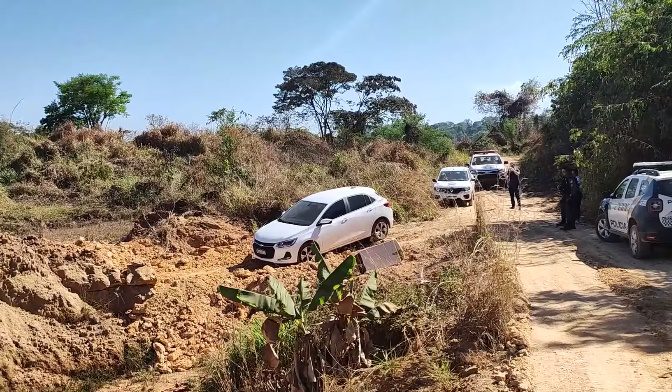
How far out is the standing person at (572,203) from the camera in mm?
14398

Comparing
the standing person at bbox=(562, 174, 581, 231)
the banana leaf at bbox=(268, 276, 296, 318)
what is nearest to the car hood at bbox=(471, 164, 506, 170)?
the standing person at bbox=(562, 174, 581, 231)

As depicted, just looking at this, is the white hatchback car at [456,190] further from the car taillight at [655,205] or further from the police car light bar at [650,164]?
the car taillight at [655,205]

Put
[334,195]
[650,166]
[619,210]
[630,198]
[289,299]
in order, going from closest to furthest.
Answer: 1. [289,299]
2. [630,198]
3. [619,210]
4. [650,166]
5. [334,195]

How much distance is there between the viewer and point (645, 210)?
10.1 m

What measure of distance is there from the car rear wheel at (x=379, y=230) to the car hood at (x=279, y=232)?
253 cm

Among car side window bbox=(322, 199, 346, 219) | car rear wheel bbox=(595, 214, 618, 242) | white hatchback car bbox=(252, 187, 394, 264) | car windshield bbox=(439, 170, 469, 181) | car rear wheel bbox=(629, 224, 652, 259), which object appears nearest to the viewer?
car rear wheel bbox=(629, 224, 652, 259)

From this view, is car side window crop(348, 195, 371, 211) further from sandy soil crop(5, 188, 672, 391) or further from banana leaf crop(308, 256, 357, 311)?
banana leaf crop(308, 256, 357, 311)

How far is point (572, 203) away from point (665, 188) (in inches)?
188

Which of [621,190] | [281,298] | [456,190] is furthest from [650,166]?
[281,298]

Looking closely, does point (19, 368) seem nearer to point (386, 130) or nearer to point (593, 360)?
point (593, 360)

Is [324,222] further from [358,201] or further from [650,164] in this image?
[650,164]

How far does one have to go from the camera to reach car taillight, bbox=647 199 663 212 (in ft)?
32.6

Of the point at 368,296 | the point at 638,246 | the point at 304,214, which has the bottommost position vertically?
the point at 638,246

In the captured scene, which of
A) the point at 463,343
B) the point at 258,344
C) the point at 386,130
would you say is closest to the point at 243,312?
the point at 258,344
